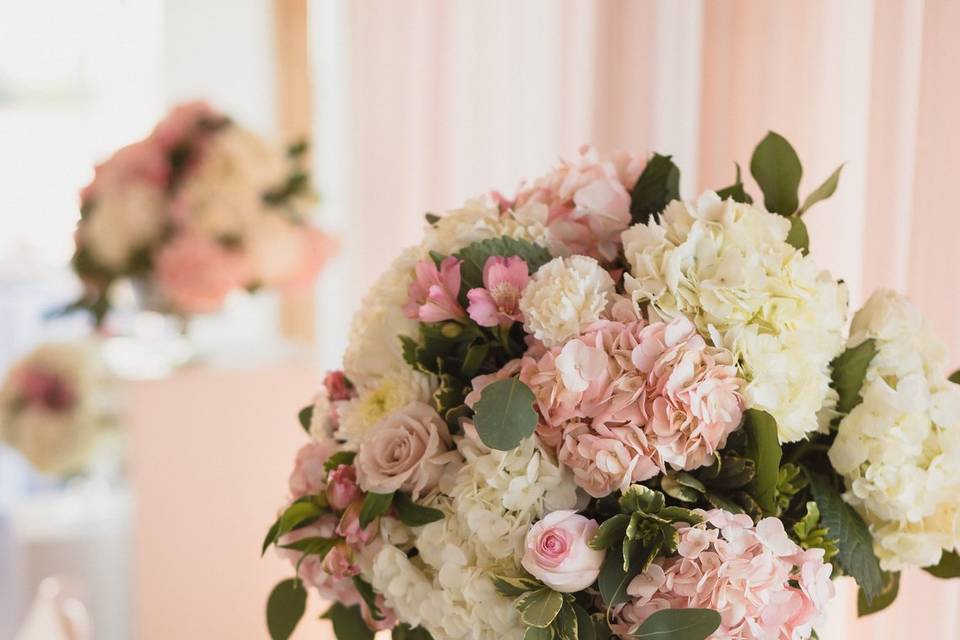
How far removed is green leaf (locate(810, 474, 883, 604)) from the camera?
0.62 metres

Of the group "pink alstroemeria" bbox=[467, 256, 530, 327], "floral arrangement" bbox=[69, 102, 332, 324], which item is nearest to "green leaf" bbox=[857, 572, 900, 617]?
"pink alstroemeria" bbox=[467, 256, 530, 327]

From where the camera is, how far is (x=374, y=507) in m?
0.64

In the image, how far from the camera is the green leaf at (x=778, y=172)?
2.29ft

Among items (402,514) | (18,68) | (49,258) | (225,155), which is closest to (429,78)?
(225,155)

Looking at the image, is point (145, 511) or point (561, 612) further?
point (145, 511)

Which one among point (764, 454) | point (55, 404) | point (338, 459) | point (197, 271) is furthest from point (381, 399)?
point (55, 404)

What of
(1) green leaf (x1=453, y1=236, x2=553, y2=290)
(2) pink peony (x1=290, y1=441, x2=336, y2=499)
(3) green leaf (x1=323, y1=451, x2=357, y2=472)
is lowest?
(2) pink peony (x1=290, y1=441, x2=336, y2=499)

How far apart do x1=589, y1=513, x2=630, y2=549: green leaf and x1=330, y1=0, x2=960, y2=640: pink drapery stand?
376 mm

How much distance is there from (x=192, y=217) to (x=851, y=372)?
1619 millimetres

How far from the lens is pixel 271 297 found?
3.92m

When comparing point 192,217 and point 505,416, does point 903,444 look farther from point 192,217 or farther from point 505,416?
point 192,217

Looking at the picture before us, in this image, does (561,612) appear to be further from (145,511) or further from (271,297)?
(271,297)

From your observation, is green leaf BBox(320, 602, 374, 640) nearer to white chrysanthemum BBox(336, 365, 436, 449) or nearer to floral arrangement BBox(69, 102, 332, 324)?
white chrysanthemum BBox(336, 365, 436, 449)

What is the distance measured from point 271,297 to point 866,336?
347 cm
